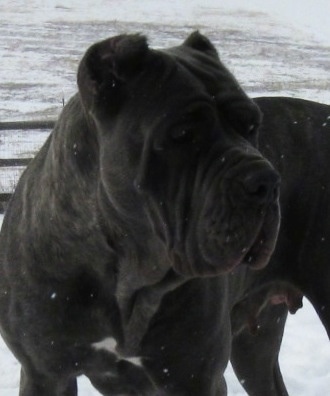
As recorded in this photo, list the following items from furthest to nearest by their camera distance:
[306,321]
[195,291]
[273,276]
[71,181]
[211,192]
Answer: [306,321], [273,276], [195,291], [71,181], [211,192]

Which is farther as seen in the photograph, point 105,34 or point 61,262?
point 105,34

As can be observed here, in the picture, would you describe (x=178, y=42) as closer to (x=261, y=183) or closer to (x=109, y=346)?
(x=109, y=346)

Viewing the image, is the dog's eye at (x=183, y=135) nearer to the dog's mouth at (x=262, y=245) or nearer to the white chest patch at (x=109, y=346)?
the dog's mouth at (x=262, y=245)

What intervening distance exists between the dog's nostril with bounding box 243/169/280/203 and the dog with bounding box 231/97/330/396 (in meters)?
1.07

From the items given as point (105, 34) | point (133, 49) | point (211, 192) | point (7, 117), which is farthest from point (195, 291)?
point (105, 34)

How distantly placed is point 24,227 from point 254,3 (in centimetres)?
2101

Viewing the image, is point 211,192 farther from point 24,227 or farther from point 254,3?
point 254,3

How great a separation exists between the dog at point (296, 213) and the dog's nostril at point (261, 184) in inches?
42.0

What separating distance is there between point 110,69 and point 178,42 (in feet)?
48.3

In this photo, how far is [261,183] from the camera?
2.18 m

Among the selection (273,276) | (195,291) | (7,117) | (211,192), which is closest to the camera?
(211,192)

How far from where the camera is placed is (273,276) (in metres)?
3.46

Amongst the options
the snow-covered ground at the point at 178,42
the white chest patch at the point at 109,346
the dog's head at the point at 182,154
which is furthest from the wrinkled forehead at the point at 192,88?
the snow-covered ground at the point at 178,42

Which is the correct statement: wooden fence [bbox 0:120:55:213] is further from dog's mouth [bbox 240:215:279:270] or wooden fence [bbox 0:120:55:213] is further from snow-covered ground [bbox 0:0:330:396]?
dog's mouth [bbox 240:215:279:270]
